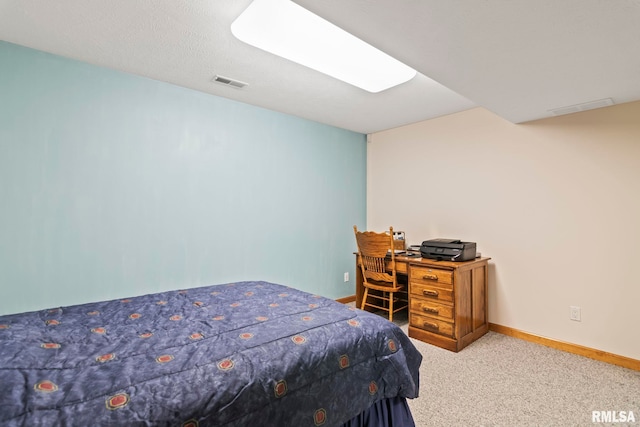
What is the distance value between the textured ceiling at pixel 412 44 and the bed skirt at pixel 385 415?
1.75 meters

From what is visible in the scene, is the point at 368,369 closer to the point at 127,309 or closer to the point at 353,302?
the point at 127,309

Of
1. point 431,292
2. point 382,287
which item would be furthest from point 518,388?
point 382,287

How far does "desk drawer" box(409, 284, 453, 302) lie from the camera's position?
9.13 ft

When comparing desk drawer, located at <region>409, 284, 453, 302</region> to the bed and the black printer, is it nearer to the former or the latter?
the black printer

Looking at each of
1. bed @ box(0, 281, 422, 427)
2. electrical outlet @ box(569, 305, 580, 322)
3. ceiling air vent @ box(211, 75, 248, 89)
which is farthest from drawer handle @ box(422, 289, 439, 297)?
ceiling air vent @ box(211, 75, 248, 89)

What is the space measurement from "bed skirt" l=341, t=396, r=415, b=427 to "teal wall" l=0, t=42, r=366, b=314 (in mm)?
1975

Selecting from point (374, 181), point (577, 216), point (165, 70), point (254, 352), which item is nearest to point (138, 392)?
point (254, 352)

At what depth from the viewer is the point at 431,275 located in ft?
9.58

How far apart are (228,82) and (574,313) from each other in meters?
3.47

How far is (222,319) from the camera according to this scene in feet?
5.22

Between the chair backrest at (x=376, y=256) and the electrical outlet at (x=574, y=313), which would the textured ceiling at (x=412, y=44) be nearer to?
the chair backrest at (x=376, y=256)

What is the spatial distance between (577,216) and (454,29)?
2.10 meters

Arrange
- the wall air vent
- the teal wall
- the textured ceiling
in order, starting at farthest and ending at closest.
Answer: the wall air vent
the teal wall
the textured ceiling
